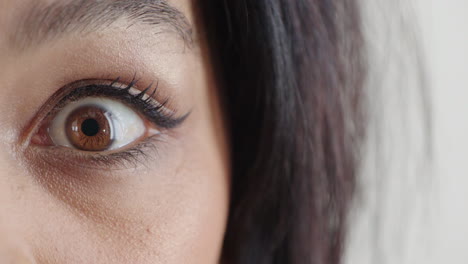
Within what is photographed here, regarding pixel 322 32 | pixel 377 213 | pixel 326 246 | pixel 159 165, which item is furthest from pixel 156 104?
pixel 377 213

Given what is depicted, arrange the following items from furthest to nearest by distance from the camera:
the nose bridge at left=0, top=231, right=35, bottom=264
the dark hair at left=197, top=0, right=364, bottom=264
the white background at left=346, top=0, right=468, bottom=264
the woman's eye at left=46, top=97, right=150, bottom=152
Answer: the white background at left=346, top=0, right=468, bottom=264
the dark hair at left=197, top=0, right=364, bottom=264
the woman's eye at left=46, top=97, right=150, bottom=152
the nose bridge at left=0, top=231, right=35, bottom=264

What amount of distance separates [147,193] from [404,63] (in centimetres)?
51

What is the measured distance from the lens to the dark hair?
756 mm

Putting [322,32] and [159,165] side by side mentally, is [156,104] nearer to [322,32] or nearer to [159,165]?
[159,165]

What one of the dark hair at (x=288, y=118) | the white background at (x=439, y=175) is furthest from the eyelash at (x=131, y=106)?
the white background at (x=439, y=175)

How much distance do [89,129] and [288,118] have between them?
0.26 m

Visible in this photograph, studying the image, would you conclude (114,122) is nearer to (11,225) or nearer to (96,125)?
(96,125)

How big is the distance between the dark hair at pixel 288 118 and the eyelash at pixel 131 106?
0.36ft

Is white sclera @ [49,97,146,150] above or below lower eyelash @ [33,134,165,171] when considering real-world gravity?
above

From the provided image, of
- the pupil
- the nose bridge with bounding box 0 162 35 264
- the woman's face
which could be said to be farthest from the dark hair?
the nose bridge with bounding box 0 162 35 264

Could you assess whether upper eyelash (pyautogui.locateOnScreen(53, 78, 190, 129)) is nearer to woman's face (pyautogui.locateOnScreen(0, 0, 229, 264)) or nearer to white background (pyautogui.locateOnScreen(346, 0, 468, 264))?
woman's face (pyautogui.locateOnScreen(0, 0, 229, 264))

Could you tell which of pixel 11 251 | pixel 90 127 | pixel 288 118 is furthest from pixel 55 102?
pixel 288 118

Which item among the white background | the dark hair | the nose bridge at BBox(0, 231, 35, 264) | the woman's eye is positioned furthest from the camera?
the white background

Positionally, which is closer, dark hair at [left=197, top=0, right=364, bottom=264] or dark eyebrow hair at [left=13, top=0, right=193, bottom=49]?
dark eyebrow hair at [left=13, top=0, right=193, bottom=49]
